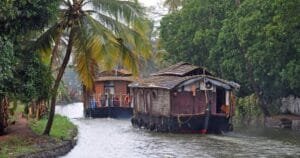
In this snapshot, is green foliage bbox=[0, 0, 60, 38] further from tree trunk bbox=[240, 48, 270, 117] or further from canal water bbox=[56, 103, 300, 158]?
tree trunk bbox=[240, 48, 270, 117]

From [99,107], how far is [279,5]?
666 inches

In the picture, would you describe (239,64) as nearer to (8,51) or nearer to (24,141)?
(24,141)

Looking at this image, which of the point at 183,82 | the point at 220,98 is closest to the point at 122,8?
the point at 183,82

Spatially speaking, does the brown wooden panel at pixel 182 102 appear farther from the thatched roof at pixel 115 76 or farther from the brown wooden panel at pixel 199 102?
the thatched roof at pixel 115 76

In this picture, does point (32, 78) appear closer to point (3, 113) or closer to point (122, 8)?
point (3, 113)

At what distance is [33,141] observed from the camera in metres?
18.7

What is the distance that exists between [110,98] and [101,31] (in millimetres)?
21327

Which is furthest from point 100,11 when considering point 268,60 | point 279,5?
point 268,60

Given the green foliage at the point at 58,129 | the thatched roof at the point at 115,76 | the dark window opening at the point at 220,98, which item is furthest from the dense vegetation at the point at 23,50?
the thatched roof at the point at 115,76

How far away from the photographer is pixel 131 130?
2978cm

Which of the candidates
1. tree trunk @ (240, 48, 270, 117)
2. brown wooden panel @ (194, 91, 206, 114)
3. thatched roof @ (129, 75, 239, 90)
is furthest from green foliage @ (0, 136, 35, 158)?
tree trunk @ (240, 48, 270, 117)

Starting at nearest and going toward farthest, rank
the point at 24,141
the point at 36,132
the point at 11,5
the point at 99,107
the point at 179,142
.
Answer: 1. the point at 11,5
2. the point at 24,141
3. the point at 36,132
4. the point at 179,142
5. the point at 99,107

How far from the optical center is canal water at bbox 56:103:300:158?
19703mm

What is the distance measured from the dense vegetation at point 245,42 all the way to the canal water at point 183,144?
3283 mm
